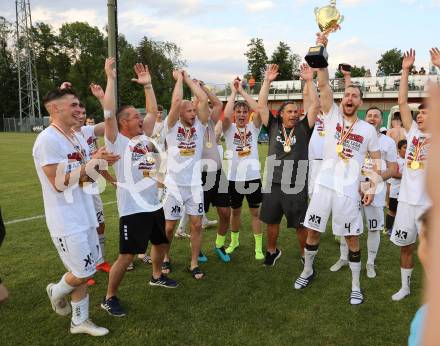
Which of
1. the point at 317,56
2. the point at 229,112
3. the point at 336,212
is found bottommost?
the point at 336,212

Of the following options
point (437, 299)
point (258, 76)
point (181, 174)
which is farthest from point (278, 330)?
point (258, 76)

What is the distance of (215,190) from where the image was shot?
6129 mm

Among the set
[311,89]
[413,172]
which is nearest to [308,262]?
[413,172]

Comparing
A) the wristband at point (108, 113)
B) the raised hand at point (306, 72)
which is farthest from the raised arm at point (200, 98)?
the wristband at point (108, 113)

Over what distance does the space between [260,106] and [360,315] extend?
2.95 meters

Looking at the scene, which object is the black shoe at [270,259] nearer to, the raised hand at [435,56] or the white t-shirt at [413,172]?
the white t-shirt at [413,172]

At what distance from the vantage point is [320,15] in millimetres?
4707

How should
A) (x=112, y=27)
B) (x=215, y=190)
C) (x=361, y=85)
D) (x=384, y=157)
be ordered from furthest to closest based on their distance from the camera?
1. (x=361, y=85)
2. (x=112, y=27)
3. (x=215, y=190)
4. (x=384, y=157)

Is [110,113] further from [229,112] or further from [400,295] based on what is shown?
[400,295]

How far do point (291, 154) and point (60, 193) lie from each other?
10.3 feet

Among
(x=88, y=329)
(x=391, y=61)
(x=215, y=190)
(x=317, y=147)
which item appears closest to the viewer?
(x=88, y=329)

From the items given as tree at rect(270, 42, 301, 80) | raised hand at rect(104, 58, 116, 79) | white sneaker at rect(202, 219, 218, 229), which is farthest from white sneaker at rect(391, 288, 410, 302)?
tree at rect(270, 42, 301, 80)

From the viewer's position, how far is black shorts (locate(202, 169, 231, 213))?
6062 mm

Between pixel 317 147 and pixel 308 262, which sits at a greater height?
pixel 317 147
